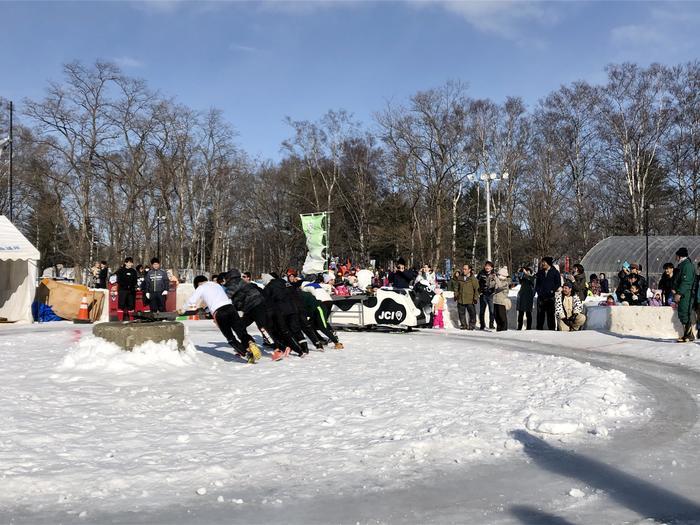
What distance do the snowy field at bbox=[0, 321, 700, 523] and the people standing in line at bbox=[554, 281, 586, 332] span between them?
522cm

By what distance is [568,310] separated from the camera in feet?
56.6

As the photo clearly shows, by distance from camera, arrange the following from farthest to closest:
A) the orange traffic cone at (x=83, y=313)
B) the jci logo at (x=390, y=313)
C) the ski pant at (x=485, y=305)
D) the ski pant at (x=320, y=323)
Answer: the orange traffic cone at (x=83, y=313) → the ski pant at (x=485, y=305) → the jci logo at (x=390, y=313) → the ski pant at (x=320, y=323)

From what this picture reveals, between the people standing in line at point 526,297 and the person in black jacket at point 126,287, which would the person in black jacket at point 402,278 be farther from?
the person in black jacket at point 126,287

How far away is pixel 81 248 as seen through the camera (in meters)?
40.7

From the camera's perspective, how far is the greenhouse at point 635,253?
135ft

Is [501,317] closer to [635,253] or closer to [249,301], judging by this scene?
[249,301]

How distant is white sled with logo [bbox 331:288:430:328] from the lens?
17.0 m

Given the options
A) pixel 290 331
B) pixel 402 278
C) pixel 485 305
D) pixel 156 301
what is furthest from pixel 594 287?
pixel 290 331

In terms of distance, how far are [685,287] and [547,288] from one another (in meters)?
4.13

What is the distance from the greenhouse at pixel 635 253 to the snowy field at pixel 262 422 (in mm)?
31831

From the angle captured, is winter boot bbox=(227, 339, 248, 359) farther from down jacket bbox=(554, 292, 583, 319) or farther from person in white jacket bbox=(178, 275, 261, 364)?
down jacket bbox=(554, 292, 583, 319)

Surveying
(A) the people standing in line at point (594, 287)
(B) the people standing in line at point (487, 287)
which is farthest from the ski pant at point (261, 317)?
(A) the people standing in line at point (594, 287)

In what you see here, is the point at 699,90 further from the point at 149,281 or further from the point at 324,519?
the point at 324,519

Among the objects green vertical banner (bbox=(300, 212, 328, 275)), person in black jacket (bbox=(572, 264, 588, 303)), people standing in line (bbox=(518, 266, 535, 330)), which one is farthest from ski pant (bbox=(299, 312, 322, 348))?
green vertical banner (bbox=(300, 212, 328, 275))
